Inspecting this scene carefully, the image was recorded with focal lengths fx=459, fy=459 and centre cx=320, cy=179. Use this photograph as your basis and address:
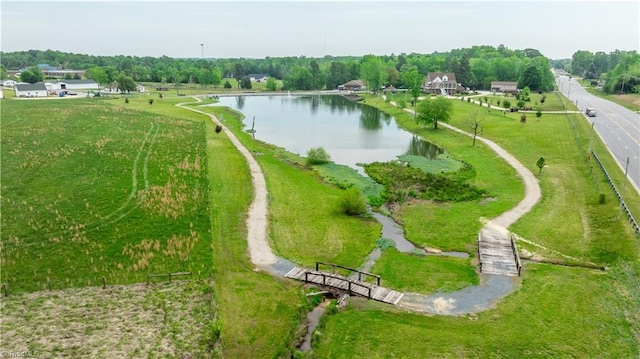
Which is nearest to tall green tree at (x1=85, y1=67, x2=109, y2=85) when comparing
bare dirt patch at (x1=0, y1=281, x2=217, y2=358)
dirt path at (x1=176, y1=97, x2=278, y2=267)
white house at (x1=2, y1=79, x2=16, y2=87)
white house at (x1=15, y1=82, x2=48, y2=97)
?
white house at (x1=15, y1=82, x2=48, y2=97)

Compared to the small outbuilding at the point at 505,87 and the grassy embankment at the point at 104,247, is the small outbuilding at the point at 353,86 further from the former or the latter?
the grassy embankment at the point at 104,247

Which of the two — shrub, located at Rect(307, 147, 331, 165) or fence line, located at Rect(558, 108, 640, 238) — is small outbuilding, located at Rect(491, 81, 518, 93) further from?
shrub, located at Rect(307, 147, 331, 165)

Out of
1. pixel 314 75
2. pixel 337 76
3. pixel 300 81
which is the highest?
pixel 314 75

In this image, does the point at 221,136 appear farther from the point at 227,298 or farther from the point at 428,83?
the point at 428,83

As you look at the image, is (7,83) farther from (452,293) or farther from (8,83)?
(452,293)

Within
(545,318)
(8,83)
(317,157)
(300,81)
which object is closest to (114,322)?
(545,318)

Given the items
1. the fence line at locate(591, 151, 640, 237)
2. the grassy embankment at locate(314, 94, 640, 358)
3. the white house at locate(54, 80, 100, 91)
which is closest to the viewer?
the grassy embankment at locate(314, 94, 640, 358)
